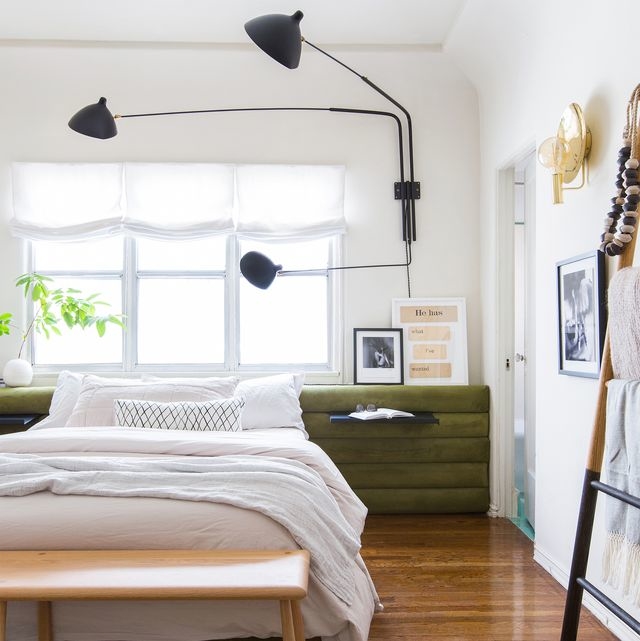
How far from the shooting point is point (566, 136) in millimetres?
2896

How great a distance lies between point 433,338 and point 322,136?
1.53 m

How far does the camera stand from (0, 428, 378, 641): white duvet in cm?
221

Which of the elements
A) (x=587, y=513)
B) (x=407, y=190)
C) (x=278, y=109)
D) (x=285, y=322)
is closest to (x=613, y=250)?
(x=587, y=513)

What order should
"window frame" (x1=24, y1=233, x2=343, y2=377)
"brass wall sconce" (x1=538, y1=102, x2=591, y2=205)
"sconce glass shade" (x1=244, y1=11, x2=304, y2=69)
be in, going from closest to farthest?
1. "brass wall sconce" (x1=538, y1=102, x2=591, y2=205)
2. "sconce glass shade" (x1=244, y1=11, x2=304, y2=69)
3. "window frame" (x1=24, y1=233, x2=343, y2=377)

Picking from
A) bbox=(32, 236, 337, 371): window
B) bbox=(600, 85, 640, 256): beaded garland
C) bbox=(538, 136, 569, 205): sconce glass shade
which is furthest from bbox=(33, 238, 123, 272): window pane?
bbox=(600, 85, 640, 256): beaded garland

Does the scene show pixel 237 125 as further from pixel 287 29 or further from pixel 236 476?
pixel 236 476

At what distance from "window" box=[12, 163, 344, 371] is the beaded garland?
92.1 inches

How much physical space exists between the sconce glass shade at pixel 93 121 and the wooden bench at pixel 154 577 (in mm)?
2467

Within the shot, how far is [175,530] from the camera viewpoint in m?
2.24

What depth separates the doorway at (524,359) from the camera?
160 inches

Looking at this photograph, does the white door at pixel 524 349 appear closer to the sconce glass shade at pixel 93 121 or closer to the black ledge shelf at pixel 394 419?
the black ledge shelf at pixel 394 419

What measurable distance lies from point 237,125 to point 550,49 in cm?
210

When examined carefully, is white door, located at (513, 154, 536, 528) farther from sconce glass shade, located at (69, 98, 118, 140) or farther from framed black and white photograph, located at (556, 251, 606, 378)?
sconce glass shade, located at (69, 98, 118, 140)

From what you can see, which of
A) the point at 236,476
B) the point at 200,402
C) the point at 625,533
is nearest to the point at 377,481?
the point at 200,402
